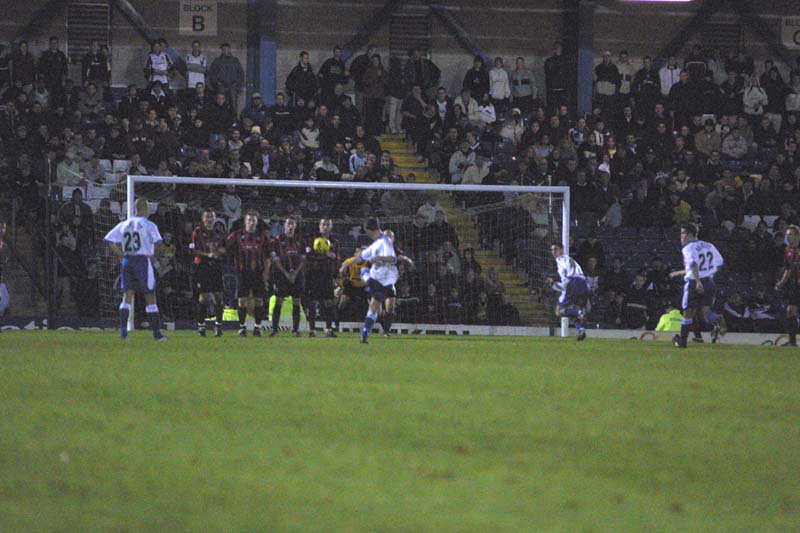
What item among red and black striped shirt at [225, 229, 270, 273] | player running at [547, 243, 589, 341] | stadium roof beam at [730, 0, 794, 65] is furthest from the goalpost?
stadium roof beam at [730, 0, 794, 65]

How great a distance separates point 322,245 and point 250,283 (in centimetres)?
149

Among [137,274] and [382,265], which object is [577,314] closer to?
[382,265]

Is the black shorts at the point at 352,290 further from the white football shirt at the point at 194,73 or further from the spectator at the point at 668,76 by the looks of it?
the spectator at the point at 668,76

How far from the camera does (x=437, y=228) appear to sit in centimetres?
2531

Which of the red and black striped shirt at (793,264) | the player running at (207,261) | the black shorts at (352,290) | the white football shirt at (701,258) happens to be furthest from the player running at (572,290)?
the player running at (207,261)

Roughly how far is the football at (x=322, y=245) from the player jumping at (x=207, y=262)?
1.62 m

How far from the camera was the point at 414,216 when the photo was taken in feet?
85.0

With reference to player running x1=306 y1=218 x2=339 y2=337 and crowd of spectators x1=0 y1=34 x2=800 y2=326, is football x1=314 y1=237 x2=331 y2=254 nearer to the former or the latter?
player running x1=306 y1=218 x2=339 y2=337

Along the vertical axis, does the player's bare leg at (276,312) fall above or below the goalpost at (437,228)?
below

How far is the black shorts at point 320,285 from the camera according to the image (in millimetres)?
21453

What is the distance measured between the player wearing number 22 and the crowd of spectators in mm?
5667

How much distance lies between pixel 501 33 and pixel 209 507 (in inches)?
1170

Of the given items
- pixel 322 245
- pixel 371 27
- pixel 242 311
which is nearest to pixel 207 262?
pixel 242 311

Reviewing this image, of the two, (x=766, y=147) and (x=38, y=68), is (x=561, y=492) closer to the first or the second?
(x=38, y=68)
